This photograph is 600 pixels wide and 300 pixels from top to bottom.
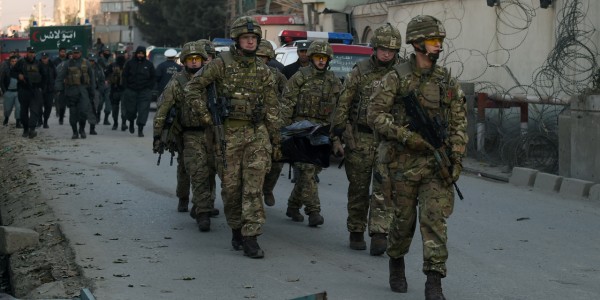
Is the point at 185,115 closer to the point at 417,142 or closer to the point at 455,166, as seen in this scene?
the point at 417,142

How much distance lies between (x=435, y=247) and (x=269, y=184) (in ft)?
15.4

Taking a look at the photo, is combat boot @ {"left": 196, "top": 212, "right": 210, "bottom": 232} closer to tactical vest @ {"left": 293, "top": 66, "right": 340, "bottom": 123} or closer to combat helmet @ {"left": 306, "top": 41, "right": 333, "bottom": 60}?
tactical vest @ {"left": 293, "top": 66, "right": 340, "bottom": 123}

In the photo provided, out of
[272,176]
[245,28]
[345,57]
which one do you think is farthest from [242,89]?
[345,57]

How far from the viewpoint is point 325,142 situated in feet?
31.6

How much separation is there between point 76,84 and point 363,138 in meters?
12.5

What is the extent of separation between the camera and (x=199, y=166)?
33.9 ft

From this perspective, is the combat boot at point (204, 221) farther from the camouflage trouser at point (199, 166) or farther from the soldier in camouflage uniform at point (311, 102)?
the soldier in camouflage uniform at point (311, 102)

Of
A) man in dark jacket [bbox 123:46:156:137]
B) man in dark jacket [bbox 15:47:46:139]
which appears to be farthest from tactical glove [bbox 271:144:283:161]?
man in dark jacket [bbox 15:47:46:139]

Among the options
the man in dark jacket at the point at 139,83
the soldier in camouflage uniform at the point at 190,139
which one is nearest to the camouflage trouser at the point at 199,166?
the soldier in camouflage uniform at the point at 190,139

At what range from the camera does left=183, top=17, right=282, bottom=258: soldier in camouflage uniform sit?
8805 millimetres

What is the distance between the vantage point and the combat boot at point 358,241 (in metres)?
9.27

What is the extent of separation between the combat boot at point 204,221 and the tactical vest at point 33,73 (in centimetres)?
1180

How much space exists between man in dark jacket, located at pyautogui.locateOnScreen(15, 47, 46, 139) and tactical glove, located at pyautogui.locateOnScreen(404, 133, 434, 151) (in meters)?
15.1

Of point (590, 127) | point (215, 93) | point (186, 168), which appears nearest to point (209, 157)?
point (186, 168)
